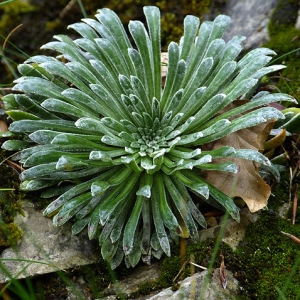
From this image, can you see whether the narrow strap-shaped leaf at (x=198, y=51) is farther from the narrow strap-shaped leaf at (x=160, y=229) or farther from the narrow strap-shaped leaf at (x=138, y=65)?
the narrow strap-shaped leaf at (x=160, y=229)

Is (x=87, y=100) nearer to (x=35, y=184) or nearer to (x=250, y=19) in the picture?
(x=35, y=184)

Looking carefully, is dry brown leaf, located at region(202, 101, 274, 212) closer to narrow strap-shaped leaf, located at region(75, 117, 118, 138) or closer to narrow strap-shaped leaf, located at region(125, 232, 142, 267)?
narrow strap-shaped leaf, located at region(125, 232, 142, 267)

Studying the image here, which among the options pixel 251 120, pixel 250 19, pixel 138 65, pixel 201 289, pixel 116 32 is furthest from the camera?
pixel 250 19

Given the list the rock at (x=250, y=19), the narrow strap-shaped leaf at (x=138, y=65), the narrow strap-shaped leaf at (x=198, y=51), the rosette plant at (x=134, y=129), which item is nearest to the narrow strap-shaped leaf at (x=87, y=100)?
the rosette plant at (x=134, y=129)

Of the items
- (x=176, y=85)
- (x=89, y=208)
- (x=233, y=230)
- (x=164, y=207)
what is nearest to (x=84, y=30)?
(x=176, y=85)

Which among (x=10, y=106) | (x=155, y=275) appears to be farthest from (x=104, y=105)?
(x=155, y=275)

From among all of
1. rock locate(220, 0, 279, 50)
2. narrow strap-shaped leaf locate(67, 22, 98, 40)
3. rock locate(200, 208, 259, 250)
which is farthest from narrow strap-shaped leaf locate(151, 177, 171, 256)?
rock locate(220, 0, 279, 50)

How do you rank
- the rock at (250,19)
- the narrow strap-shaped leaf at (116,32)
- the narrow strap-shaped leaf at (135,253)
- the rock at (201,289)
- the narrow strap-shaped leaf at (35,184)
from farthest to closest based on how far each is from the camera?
the rock at (250,19) → the narrow strap-shaped leaf at (116,32) → the narrow strap-shaped leaf at (35,184) → the narrow strap-shaped leaf at (135,253) → the rock at (201,289)
